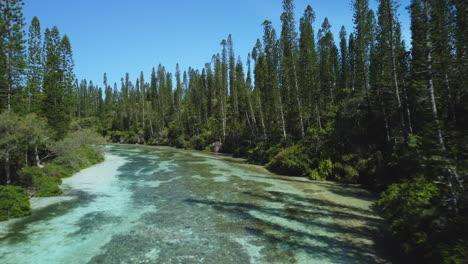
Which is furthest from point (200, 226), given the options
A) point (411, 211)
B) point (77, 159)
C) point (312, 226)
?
point (77, 159)

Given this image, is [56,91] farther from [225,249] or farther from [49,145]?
[225,249]

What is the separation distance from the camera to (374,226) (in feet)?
36.2

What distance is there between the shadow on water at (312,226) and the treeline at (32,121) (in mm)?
11207

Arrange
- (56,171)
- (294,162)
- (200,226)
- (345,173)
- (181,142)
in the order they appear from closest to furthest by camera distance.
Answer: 1. (200,226)
2. (345,173)
3. (56,171)
4. (294,162)
5. (181,142)

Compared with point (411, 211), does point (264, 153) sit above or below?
above

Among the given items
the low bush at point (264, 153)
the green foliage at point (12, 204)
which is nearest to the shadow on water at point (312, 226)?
the green foliage at point (12, 204)

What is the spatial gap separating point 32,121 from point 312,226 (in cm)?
2028

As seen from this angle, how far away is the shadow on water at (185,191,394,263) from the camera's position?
29.6ft

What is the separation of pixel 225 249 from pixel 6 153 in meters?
16.5

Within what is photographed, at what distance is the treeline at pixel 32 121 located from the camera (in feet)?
55.1

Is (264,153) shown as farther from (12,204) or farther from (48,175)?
(12,204)

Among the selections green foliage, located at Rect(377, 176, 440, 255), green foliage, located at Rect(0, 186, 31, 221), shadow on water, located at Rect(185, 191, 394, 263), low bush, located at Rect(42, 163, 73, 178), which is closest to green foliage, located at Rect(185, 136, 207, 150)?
low bush, located at Rect(42, 163, 73, 178)

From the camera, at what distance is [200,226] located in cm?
1182

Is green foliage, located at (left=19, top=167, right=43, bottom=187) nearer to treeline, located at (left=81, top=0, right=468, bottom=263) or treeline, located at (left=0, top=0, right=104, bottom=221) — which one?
treeline, located at (left=0, top=0, right=104, bottom=221)
